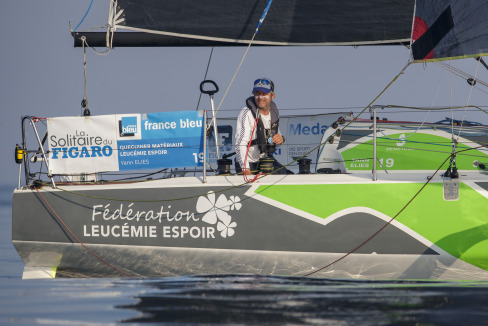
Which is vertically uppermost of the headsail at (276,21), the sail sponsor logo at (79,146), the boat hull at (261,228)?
the headsail at (276,21)

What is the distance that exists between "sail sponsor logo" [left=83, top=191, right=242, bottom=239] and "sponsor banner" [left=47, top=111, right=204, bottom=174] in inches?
20.6

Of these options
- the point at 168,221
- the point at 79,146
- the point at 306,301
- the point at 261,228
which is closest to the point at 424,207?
the point at 261,228

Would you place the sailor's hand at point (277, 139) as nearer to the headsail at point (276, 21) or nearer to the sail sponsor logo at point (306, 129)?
the headsail at point (276, 21)

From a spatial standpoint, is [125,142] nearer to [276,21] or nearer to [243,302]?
[276,21]

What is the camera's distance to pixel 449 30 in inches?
293

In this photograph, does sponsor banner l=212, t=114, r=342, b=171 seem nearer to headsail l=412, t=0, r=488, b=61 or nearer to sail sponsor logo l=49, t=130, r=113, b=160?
sail sponsor logo l=49, t=130, r=113, b=160

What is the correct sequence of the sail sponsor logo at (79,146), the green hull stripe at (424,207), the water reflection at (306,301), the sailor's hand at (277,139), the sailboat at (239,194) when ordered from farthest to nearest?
the sail sponsor logo at (79,146)
the sailor's hand at (277,139)
the sailboat at (239,194)
the green hull stripe at (424,207)
the water reflection at (306,301)

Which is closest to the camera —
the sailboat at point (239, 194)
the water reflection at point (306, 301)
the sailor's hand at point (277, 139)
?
the water reflection at point (306, 301)

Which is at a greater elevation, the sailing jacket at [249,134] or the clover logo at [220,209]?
the sailing jacket at [249,134]

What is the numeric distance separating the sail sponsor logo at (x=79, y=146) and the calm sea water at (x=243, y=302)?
1.49 m

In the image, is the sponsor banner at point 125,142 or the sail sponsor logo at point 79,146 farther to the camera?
the sail sponsor logo at point 79,146

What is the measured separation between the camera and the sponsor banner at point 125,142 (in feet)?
26.6

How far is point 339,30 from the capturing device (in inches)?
337

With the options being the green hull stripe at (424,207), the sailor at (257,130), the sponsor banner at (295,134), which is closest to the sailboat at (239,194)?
the green hull stripe at (424,207)
